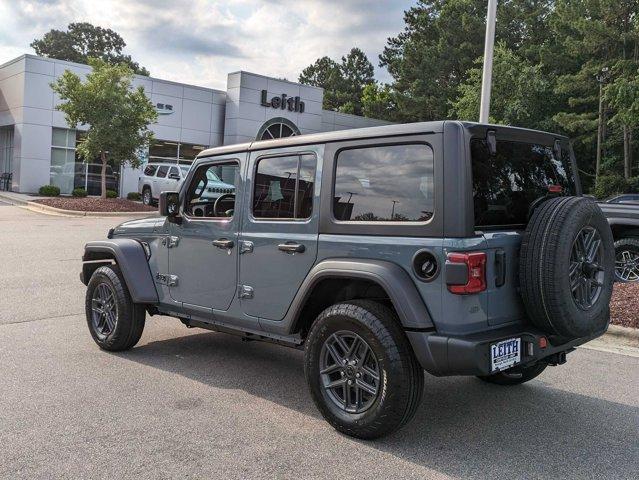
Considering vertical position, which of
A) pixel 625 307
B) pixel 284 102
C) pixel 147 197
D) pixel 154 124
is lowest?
pixel 625 307

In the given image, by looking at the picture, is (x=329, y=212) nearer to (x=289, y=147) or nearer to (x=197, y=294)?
(x=289, y=147)

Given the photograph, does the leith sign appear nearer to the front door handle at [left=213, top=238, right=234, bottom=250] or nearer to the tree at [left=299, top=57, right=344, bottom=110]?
the front door handle at [left=213, top=238, right=234, bottom=250]

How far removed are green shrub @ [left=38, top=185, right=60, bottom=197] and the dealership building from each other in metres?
1.53

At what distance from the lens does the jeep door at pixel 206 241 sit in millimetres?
4637

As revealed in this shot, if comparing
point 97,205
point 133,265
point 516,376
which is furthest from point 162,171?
point 516,376

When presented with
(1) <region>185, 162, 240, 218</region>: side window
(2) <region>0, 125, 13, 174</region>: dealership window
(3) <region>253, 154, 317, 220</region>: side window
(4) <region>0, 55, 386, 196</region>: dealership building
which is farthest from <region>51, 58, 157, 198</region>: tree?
(3) <region>253, 154, 317, 220</region>: side window

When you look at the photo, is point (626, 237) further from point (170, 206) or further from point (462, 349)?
point (170, 206)

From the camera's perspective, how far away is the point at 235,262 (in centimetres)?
455

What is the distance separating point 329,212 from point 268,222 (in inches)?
23.8

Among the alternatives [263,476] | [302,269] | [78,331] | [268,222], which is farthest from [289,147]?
[78,331]

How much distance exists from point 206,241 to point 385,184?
68.8 inches

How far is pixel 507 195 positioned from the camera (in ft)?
12.5

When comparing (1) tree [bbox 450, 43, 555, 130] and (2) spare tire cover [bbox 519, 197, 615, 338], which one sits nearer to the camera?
(2) spare tire cover [bbox 519, 197, 615, 338]

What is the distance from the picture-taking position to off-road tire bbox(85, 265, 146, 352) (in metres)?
5.36
